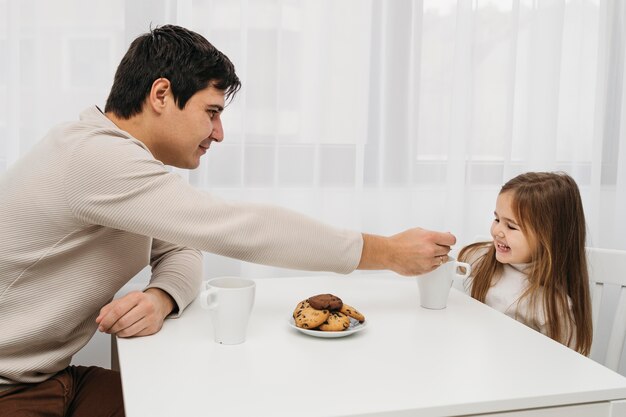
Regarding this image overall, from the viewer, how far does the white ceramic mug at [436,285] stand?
119 cm

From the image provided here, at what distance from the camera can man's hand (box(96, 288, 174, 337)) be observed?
1.00m

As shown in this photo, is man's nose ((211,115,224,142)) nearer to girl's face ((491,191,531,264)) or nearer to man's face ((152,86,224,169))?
man's face ((152,86,224,169))

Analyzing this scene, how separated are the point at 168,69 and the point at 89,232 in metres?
0.36

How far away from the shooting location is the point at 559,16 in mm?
2133

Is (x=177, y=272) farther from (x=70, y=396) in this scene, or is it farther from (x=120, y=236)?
(x=70, y=396)

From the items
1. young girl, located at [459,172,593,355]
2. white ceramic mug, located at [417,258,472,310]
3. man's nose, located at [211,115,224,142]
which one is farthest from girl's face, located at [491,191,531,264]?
man's nose, located at [211,115,224,142]

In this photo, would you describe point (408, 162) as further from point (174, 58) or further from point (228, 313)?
point (228, 313)

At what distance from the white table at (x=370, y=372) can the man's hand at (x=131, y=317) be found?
2cm

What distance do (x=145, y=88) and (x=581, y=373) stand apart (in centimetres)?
93

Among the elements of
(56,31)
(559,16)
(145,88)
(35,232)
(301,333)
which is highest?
(559,16)

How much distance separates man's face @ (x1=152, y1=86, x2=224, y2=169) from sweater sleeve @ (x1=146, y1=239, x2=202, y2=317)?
21cm

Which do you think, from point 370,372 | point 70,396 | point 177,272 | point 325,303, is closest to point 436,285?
point 325,303

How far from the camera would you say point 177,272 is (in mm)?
1211

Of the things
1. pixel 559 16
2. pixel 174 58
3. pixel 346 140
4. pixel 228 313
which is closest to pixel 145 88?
pixel 174 58
